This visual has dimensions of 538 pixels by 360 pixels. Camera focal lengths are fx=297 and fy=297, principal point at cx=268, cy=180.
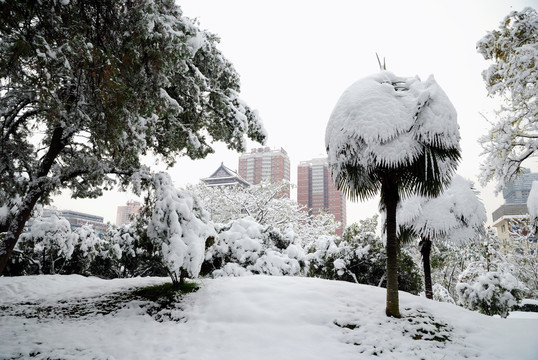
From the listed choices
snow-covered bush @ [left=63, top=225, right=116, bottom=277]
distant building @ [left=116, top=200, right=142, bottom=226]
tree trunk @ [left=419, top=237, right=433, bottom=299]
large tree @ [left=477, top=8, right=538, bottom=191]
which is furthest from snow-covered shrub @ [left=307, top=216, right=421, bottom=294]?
snow-covered bush @ [left=63, top=225, right=116, bottom=277]

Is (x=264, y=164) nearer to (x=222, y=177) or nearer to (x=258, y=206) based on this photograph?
(x=222, y=177)

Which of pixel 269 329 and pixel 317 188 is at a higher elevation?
pixel 317 188

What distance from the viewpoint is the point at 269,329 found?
4328mm

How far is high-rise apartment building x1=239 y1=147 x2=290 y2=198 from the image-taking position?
70387 mm

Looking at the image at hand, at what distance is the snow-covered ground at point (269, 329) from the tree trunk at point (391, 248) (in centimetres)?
Answer: 23

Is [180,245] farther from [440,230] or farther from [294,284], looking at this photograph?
[440,230]

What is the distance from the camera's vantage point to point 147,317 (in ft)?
16.8

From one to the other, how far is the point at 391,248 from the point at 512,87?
668cm

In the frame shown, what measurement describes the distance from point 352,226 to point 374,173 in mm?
6718

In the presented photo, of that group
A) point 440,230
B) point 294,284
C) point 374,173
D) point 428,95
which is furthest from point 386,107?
point 440,230

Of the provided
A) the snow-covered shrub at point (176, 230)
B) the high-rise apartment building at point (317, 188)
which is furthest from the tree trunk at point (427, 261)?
the high-rise apartment building at point (317, 188)

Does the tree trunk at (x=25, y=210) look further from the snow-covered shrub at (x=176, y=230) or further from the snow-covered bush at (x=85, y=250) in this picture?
the snow-covered bush at (x=85, y=250)

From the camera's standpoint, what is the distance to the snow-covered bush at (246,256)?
9203 mm

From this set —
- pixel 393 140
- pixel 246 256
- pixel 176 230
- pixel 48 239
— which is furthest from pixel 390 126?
pixel 48 239
